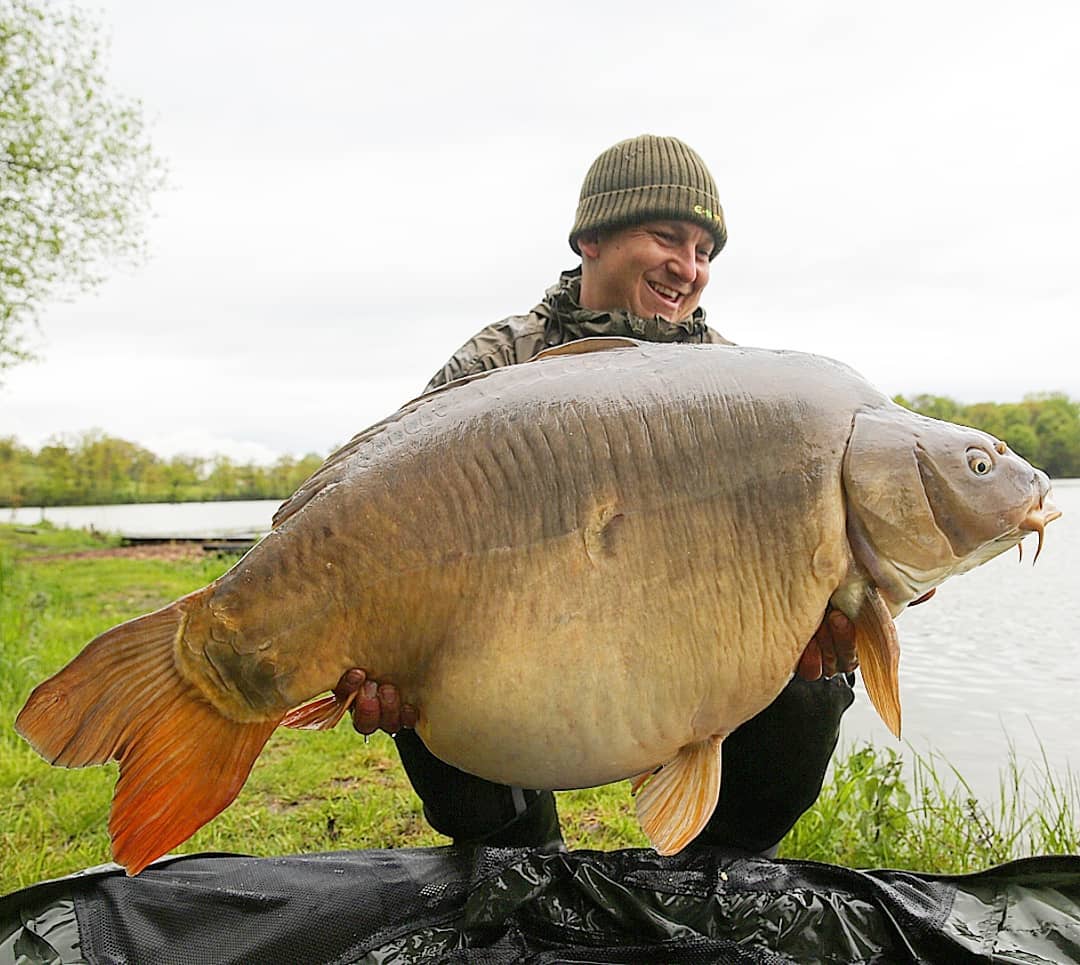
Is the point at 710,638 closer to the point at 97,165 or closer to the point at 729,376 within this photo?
the point at 729,376

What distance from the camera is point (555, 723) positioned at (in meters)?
0.98

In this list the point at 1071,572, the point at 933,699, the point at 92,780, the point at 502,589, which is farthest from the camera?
the point at 1071,572

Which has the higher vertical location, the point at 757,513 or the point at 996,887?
the point at 757,513

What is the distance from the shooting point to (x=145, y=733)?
0.97m

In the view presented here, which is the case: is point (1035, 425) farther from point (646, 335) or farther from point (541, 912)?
point (541, 912)

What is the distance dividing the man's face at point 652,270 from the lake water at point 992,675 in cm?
83

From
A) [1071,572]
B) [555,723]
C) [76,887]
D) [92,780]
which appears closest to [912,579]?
[555,723]

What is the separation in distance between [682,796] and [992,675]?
12.5 ft

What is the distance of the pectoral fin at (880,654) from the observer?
3.42 feet

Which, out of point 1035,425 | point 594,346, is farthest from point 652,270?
point 1035,425

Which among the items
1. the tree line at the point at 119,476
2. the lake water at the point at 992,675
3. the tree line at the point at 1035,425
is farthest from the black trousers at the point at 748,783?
the tree line at the point at 119,476

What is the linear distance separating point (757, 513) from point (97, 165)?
344 inches

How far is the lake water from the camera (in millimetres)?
3221

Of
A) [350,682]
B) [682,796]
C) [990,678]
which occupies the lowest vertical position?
[990,678]
